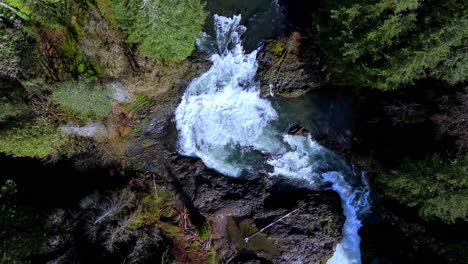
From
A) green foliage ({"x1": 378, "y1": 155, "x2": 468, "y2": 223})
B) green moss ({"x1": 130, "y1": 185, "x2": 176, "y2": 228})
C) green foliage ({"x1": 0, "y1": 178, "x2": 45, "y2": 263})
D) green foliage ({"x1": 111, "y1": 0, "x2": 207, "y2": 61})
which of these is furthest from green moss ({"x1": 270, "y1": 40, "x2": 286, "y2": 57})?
green foliage ({"x1": 0, "y1": 178, "x2": 45, "y2": 263})

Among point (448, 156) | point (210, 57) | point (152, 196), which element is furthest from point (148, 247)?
point (448, 156)

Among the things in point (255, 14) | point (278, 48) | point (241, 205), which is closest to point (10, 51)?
point (255, 14)

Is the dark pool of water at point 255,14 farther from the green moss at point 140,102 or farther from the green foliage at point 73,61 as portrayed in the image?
the green foliage at point 73,61

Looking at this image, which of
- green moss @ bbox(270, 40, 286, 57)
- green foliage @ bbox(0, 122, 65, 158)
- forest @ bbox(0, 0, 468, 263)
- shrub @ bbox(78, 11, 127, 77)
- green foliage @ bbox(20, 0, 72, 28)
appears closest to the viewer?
forest @ bbox(0, 0, 468, 263)

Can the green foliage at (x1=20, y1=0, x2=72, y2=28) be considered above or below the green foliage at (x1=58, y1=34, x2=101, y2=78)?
above

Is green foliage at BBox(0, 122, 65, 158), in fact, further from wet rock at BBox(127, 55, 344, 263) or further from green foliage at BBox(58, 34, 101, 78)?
wet rock at BBox(127, 55, 344, 263)

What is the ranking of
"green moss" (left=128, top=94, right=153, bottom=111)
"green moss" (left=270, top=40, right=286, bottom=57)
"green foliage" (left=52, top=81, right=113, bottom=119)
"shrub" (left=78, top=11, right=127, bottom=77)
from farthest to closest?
1. "green moss" (left=270, top=40, right=286, bottom=57)
2. "green moss" (left=128, top=94, right=153, bottom=111)
3. "shrub" (left=78, top=11, right=127, bottom=77)
4. "green foliage" (left=52, top=81, right=113, bottom=119)

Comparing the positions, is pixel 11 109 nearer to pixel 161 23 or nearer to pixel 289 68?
pixel 161 23
